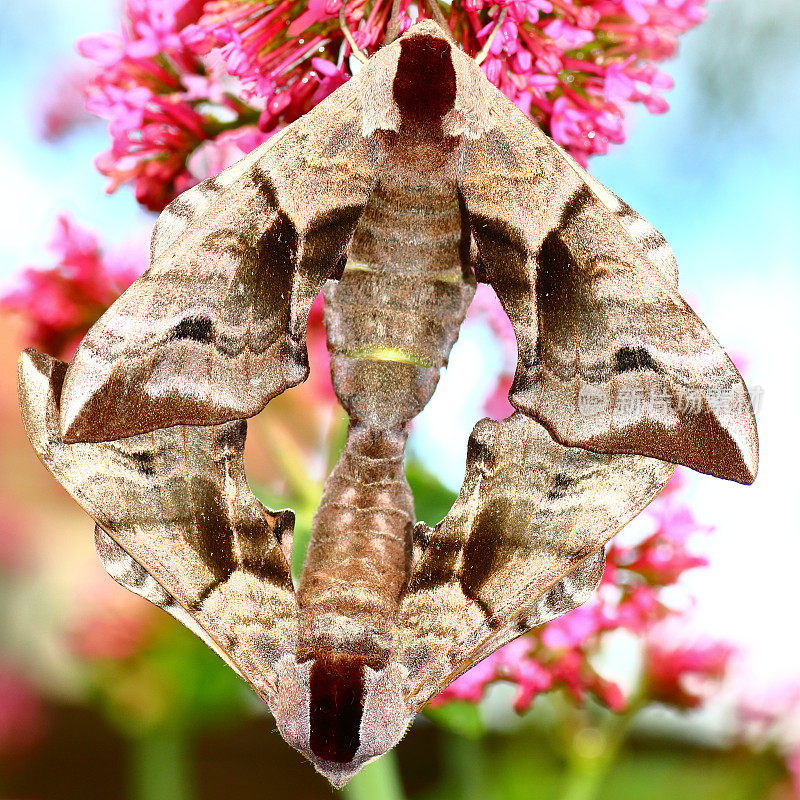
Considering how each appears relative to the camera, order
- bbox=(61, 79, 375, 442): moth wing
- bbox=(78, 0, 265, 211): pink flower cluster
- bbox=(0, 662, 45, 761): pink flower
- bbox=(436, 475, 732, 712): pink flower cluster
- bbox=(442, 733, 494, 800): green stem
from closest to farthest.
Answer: bbox=(61, 79, 375, 442): moth wing, bbox=(78, 0, 265, 211): pink flower cluster, bbox=(436, 475, 732, 712): pink flower cluster, bbox=(442, 733, 494, 800): green stem, bbox=(0, 662, 45, 761): pink flower

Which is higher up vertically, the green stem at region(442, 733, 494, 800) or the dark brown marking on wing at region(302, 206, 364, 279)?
the dark brown marking on wing at region(302, 206, 364, 279)

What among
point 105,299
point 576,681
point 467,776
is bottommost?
point 467,776

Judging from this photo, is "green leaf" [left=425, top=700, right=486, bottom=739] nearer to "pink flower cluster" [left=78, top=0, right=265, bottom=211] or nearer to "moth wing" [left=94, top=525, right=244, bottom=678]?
"moth wing" [left=94, top=525, right=244, bottom=678]

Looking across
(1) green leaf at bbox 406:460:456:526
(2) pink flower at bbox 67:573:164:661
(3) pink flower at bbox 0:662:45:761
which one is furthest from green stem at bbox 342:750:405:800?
(3) pink flower at bbox 0:662:45:761

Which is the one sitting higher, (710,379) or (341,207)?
(341,207)

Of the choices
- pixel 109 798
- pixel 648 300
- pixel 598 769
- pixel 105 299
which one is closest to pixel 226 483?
pixel 648 300

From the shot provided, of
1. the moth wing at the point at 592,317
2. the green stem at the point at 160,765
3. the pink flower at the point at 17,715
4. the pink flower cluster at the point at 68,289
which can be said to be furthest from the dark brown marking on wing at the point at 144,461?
the pink flower at the point at 17,715

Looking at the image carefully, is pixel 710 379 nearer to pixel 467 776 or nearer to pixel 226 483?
pixel 226 483
